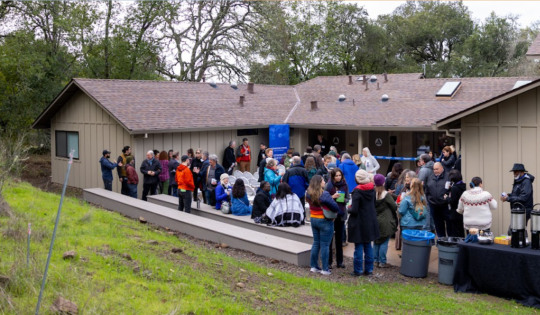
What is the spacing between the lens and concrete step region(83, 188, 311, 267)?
9758mm

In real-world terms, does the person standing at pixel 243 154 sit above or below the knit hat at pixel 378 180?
above

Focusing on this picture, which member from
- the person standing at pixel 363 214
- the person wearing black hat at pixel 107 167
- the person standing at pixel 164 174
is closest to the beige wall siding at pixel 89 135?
the person standing at pixel 164 174

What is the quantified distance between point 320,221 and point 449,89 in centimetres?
1385

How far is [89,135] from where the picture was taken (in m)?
18.6

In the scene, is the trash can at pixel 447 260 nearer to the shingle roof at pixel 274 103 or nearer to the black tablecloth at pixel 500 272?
the black tablecloth at pixel 500 272

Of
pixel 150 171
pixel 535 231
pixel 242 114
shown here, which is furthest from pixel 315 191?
pixel 242 114

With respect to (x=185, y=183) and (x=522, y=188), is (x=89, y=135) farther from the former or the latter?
(x=522, y=188)

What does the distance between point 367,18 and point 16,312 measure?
125ft

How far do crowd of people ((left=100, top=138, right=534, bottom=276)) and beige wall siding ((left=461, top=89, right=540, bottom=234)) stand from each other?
0.60 metres

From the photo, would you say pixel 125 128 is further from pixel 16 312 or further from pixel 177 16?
pixel 177 16

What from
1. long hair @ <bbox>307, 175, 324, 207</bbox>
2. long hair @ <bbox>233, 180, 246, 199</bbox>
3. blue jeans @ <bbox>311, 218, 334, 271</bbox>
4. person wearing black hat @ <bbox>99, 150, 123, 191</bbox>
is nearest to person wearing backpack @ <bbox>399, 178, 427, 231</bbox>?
blue jeans @ <bbox>311, 218, 334, 271</bbox>

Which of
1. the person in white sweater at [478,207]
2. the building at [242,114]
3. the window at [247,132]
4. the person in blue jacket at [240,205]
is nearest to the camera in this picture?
the person in white sweater at [478,207]

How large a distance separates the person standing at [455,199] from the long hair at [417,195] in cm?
80

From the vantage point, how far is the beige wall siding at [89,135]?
17500 millimetres
